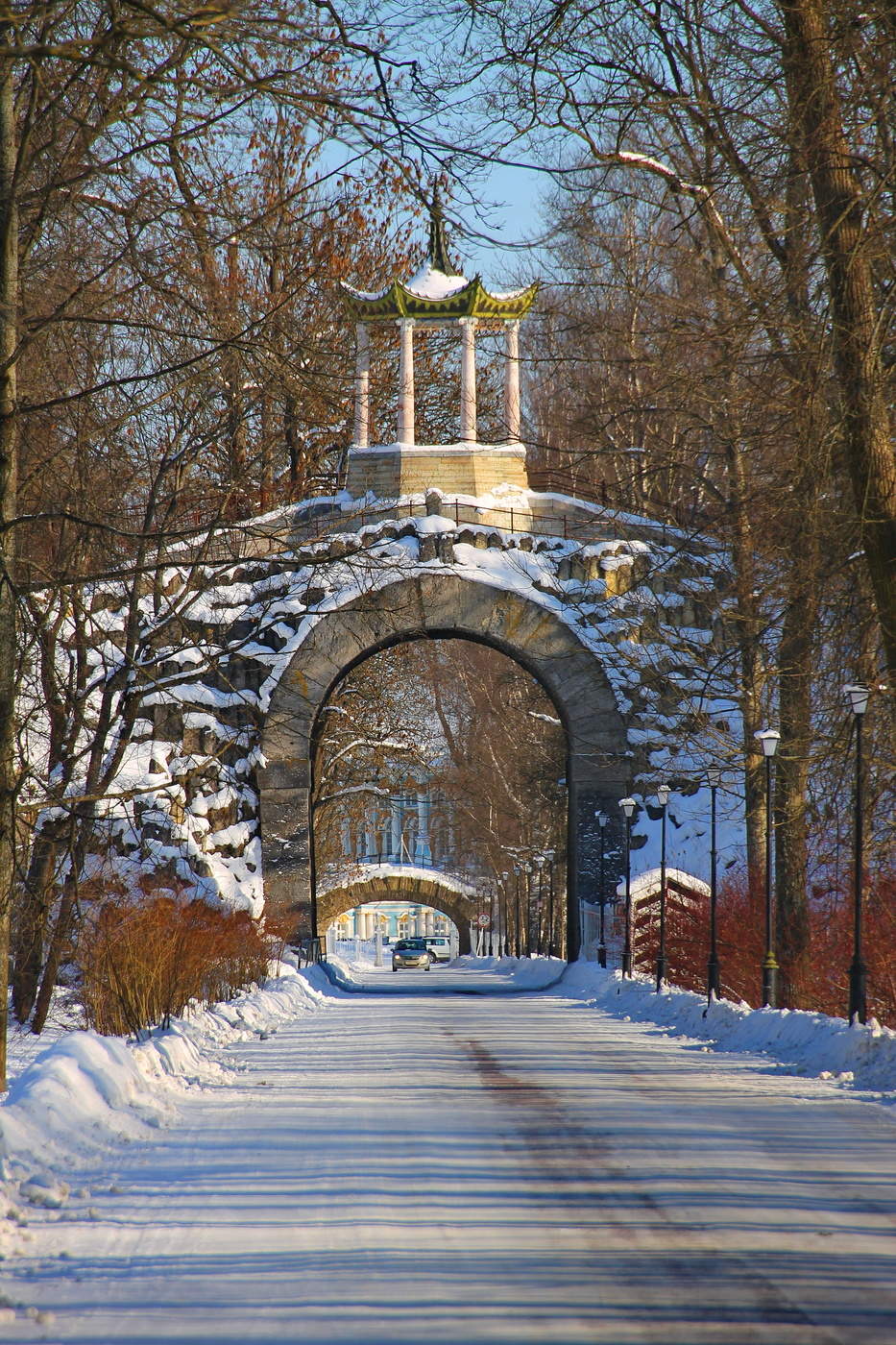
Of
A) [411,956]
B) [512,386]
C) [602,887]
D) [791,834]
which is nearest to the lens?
[791,834]

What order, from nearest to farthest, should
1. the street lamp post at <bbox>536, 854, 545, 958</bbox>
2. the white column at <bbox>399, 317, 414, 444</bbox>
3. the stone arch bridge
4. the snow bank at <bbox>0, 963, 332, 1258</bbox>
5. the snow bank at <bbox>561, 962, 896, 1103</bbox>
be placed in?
the snow bank at <bbox>0, 963, 332, 1258</bbox>, the snow bank at <bbox>561, 962, 896, 1103</bbox>, the stone arch bridge, the white column at <bbox>399, 317, 414, 444</bbox>, the street lamp post at <bbox>536, 854, 545, 958</bbox>

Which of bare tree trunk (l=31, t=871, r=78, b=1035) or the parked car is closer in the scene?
bare tree trunk (l=31, t=871, r=78, b=1035)

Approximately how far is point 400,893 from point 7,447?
74746 mm

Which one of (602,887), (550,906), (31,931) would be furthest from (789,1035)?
(550,906)

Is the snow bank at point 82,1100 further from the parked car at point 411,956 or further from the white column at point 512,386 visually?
the parked car at point 411,956

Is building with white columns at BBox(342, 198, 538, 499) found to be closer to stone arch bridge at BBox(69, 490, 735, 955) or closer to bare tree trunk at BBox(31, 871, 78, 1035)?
stone arch bridge at BBox(69, 490, 735, 955)

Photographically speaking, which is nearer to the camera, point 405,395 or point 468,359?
point 468,359

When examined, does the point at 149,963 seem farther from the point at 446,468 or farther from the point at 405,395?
the point at 405,395

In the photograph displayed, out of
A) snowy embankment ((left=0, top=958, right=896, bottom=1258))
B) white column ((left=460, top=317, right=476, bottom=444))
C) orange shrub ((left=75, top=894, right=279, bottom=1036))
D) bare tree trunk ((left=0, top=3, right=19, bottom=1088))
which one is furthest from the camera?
white column ((left=460, top=317, right=476, bottom=444))

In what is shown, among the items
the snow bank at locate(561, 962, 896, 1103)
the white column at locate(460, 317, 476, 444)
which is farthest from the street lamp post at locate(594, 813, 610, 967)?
the white column at locate(460, 317, 476, 444)

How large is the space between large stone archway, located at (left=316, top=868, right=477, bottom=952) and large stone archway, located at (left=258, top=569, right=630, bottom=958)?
32089 millimetres

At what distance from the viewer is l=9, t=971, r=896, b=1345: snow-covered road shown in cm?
557

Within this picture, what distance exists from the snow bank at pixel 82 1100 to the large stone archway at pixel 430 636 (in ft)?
67.8

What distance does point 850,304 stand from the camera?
12.8 m
